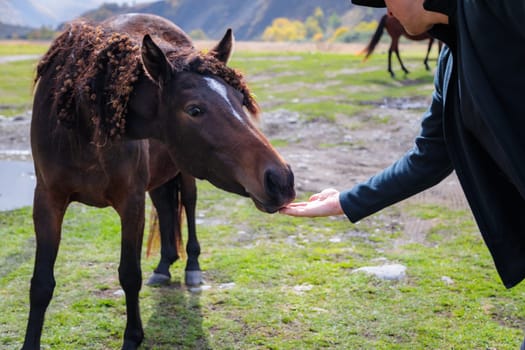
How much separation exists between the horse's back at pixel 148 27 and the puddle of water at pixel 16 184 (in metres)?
2.77

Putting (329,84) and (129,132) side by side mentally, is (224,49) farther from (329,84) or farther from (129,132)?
(329,84)

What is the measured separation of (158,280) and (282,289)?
0.91 meters

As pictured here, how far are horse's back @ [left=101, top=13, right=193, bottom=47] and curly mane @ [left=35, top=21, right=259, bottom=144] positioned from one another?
0.41 metres

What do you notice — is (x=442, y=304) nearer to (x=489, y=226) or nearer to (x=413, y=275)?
(x=413, y=275)

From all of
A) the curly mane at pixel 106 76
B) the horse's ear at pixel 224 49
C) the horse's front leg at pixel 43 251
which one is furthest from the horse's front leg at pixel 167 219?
the horse's ear at pixel 224 49

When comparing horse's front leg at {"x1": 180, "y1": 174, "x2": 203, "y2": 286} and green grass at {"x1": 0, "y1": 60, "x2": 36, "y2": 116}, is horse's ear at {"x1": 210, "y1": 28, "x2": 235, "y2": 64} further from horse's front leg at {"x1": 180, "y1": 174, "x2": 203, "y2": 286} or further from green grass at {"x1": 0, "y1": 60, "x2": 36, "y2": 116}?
green grass at {"x1": 0, "y1": 60, "x2": 36, "y2": 116}

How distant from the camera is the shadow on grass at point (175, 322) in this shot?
3520 millimetres

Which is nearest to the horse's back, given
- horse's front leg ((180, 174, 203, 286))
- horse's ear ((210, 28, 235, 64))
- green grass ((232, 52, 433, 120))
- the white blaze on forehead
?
horse's ear ((210, 28, 235, 64))

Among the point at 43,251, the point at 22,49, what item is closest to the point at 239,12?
the point at 22,49

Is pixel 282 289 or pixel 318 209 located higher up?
pixel 318 209

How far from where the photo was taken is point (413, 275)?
14.6 feet

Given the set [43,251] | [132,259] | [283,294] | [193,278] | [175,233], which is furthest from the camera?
[175,233]

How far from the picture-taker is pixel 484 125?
1.75m

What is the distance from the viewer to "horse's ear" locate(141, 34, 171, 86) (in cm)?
262
